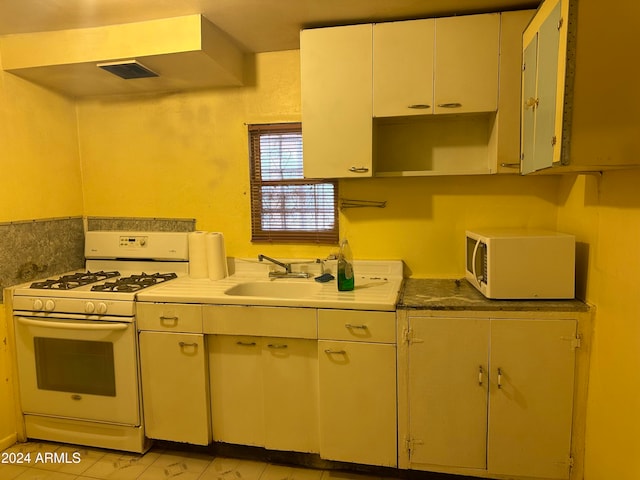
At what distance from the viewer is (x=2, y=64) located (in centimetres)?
234

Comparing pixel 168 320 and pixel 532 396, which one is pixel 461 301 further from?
pixel 168 320

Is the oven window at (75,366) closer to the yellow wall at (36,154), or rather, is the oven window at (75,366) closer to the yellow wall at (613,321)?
the yellow wall at (36,154)

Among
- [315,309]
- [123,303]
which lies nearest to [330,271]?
[315,309]

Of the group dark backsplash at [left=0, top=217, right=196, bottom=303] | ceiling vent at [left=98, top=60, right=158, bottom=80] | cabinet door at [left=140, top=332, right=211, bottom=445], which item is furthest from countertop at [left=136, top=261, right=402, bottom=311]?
Answer: ceiling vent at [left=98, top=60, right=158, bottom=80]

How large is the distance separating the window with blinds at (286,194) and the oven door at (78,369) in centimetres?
102

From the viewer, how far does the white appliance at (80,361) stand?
86.9 inches

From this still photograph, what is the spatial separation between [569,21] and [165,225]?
2.45 m

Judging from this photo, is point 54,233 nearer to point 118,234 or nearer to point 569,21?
point 118,234

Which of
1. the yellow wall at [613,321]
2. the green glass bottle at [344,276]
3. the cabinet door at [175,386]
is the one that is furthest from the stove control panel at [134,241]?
the yellow wall at [613,321]

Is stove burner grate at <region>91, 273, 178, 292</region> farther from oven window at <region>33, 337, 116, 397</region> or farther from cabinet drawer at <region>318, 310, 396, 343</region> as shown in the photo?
cabinet drawer at <region>318, 310, 396, 343</region>

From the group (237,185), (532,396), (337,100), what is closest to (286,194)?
(237,185)

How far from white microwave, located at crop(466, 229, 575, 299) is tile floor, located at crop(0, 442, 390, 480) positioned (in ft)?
3.89

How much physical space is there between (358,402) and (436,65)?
1707 millimetres

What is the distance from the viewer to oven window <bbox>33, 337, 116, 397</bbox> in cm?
226
